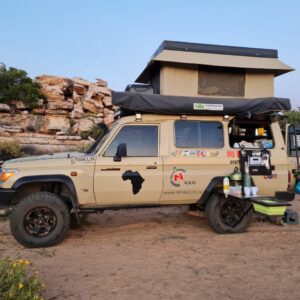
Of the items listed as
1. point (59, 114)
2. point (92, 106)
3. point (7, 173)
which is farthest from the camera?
point (92, 106)

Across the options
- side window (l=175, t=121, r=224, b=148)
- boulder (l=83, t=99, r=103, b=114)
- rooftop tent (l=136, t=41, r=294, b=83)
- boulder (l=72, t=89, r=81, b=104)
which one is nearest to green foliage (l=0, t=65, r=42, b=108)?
boulder (l=72, t=89, r=81, b=104)

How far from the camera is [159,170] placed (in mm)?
5719

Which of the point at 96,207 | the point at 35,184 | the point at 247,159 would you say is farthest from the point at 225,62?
the point at 35,184

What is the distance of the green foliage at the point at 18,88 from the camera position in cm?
2827

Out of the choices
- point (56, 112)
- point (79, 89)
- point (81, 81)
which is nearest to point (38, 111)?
point (56, 112)

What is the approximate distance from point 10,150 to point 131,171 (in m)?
12.4

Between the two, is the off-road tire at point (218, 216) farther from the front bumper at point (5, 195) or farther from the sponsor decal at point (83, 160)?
the front bumper at point (5, 195)

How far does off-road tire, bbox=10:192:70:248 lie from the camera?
17.0 feet

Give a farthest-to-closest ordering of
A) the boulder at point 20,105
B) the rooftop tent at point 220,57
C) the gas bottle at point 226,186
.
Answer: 1. the boulder at point 20,105
2. the rooftop tent at point 220,57
3. the gas bottle at point 226,186

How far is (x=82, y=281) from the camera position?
157 inches

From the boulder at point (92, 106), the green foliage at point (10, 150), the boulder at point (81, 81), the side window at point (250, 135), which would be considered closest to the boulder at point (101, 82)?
the boulder at point (81, 81)

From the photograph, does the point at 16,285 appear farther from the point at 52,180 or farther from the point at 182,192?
the point at 182,192

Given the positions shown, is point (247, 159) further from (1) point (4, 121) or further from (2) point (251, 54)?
(1) point (4, 121)

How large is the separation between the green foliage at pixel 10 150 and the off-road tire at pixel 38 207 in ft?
37.3
